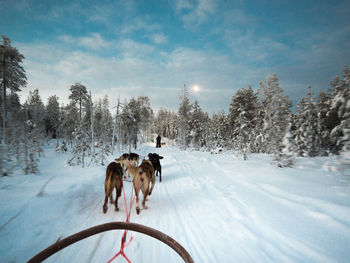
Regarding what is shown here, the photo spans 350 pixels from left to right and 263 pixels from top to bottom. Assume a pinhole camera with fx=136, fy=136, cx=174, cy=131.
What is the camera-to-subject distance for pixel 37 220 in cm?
309

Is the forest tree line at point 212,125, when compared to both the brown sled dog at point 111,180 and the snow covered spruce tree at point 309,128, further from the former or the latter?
the brown sled dog at point 111,180

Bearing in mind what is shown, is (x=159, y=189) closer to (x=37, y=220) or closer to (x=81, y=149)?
(x=37, y=220)

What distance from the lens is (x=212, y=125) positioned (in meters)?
42.4

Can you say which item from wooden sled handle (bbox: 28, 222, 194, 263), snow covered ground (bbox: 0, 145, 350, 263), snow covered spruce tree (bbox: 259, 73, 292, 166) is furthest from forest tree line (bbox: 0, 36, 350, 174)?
wooden sled handle (bbox: 28, 222, 194, 263)

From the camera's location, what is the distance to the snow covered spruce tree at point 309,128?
64.1 feet

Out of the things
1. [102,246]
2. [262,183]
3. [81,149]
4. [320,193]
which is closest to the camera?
[102,246]

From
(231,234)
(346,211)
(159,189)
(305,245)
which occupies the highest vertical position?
(346,211)

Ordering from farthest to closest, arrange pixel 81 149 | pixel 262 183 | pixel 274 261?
pixel 81 149, pixel 262 183, pixel 274 261

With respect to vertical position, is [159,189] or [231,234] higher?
[231,234]

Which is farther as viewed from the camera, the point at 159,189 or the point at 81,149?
the point at 81,149

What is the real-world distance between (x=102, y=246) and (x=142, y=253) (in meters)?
0.80

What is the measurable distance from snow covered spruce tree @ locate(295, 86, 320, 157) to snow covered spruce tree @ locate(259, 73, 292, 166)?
1482 centimetres

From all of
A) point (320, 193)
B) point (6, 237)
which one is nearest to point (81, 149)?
point (6, 237)

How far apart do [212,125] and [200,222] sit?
1596 inches
